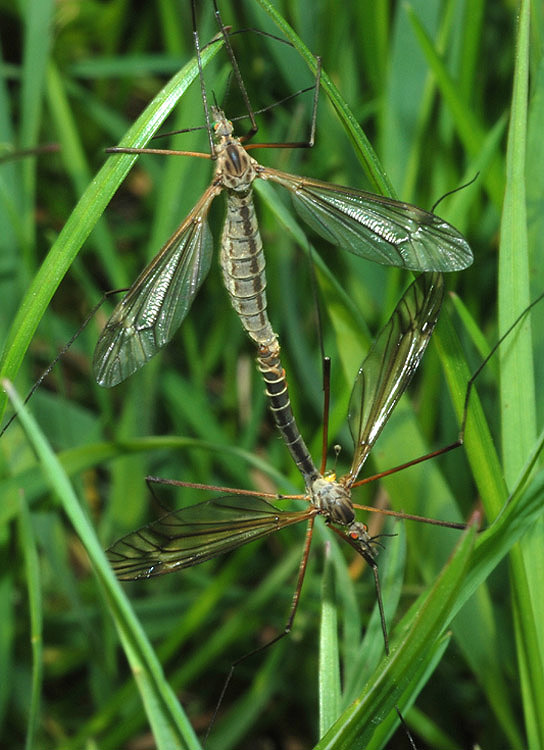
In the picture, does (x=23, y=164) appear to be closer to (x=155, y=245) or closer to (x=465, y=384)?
(x=155, y=245)

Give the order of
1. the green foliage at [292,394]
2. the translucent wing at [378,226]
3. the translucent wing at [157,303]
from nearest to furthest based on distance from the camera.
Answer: the green foliage at [292,394], the translucent wing at [378,226], the translucent wing at [157,303]

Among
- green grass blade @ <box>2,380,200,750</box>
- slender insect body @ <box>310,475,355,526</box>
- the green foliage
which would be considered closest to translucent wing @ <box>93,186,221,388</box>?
the green foliage

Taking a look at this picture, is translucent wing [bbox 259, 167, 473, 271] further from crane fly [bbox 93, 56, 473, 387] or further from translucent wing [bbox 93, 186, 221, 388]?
translucent wing [bbox 93, 186, 221, 388]

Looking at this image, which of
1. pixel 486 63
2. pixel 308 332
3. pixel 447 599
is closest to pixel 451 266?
pixel 447 599

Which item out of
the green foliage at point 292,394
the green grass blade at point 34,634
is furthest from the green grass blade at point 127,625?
the green grass blade at point 34,634

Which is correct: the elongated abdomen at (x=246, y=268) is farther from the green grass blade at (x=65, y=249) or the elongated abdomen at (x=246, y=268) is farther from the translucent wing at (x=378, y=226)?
the green grass blade at (x=65, y=249)

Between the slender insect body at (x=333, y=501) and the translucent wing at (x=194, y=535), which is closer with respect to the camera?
the translucent wing at (x=194, y=535)

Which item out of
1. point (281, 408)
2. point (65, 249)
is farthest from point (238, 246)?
point (65, 249)

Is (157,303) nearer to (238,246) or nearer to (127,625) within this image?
(238,246)
